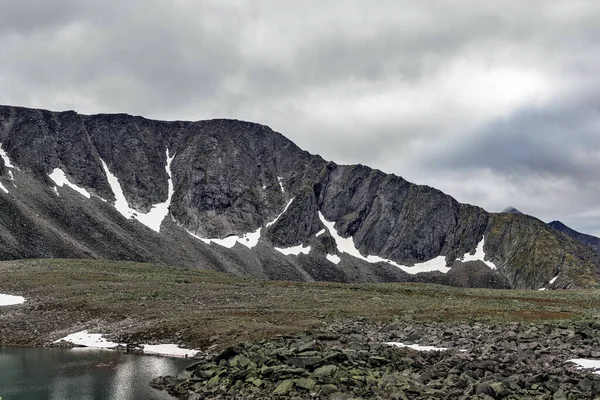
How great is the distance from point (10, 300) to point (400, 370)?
2031 inches

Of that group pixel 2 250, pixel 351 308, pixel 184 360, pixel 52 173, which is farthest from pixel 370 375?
pixel 52 173

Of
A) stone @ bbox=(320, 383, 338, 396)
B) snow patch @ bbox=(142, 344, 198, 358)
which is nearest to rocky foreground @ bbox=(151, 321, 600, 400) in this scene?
stone @ bbox=(320, 383, 338, 396)

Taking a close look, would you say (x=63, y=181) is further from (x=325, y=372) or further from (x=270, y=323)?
(x=325, y=372)

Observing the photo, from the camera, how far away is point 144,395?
28.2m

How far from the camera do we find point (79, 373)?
3338 centimetres

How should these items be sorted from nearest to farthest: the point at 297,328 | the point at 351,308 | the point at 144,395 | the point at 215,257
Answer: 1. the point at 144,395
2. the point at 297,328
3. the point at 351,308
4. the point at 215,257

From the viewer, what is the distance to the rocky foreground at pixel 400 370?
2328 cm

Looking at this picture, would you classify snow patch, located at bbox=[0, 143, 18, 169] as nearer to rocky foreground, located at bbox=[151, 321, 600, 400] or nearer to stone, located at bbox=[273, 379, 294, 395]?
rocky foreground, located at bbox=[151, 321, 600, 400]

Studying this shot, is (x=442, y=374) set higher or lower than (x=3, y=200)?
lower

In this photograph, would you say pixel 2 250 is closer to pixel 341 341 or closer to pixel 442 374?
pixel 341 341

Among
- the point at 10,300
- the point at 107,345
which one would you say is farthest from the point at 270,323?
the point at 10,300

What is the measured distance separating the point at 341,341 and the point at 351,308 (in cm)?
2723

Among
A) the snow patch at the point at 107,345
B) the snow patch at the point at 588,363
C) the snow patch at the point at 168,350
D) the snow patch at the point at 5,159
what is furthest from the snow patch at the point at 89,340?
the snow patch at the point at 5,159

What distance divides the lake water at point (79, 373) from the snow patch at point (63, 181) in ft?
521
